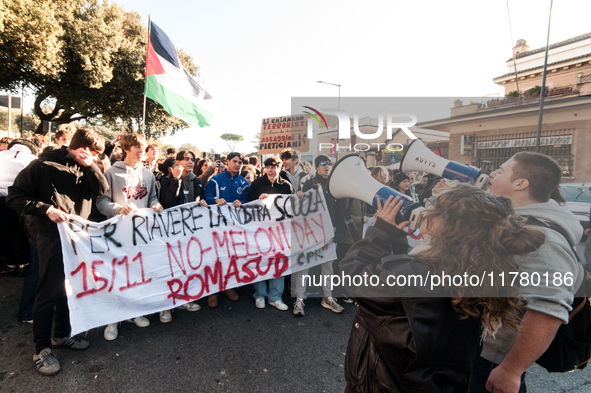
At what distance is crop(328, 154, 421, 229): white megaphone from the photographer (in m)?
1.44

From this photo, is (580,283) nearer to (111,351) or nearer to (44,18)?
(111,351)

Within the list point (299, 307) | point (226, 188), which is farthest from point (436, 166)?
point (226, 188)

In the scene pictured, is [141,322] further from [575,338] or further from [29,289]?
[575,338]

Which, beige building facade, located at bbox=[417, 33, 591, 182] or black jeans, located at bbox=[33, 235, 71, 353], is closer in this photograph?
beige building facade, located at bbox=[417, 33, 591, 182]

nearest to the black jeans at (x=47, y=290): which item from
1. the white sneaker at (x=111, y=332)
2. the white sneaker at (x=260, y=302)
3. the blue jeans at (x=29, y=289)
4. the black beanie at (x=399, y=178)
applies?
the white sneaker at (x=111, y=332)

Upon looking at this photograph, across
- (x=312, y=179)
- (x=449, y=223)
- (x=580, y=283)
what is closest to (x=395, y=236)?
(x=449, y=223)

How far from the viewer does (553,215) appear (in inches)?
47.6

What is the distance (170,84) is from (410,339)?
548 cm

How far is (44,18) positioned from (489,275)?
11.9 meters

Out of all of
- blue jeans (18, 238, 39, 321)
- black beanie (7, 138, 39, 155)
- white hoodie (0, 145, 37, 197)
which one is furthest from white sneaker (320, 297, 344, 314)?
black beanie (7, 138, 39, 155)

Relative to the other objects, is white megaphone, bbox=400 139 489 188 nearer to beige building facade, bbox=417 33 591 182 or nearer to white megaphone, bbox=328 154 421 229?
beige building facade, bbox=417 33 591 182

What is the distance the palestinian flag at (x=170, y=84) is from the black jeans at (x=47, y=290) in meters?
3.12

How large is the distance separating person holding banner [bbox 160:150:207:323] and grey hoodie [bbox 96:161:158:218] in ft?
1.10

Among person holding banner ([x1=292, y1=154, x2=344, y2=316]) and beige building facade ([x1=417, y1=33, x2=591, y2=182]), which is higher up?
beige building facade ([x1=417, y1=33, x2=591, y2=182])
